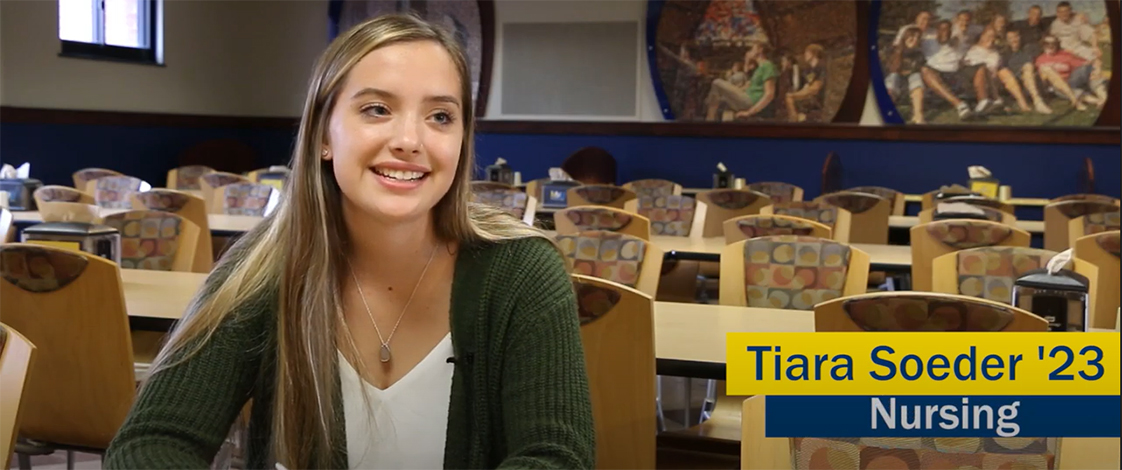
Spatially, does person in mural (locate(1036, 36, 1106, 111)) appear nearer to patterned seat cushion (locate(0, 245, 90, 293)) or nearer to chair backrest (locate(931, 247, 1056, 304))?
chair backrest (locate(931, 247, 1056, 304))

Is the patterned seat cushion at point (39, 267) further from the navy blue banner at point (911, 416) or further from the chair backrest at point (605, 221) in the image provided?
the chair backrest at point (605, 221)

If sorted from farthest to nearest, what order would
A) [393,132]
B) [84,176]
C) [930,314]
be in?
[84,176]
[930,314]
[393,132]

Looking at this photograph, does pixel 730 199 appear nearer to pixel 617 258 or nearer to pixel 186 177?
pixel 617 258

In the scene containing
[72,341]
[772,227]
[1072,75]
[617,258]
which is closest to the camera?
[72,341]

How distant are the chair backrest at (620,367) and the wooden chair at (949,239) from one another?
1954mm

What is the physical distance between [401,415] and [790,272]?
6.96 ft

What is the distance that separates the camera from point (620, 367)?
2.42m

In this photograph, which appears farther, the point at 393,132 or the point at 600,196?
the point at 600,196

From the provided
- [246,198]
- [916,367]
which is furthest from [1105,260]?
[246,198]

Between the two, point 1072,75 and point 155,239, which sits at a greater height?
point 1072,75

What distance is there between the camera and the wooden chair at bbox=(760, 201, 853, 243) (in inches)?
203

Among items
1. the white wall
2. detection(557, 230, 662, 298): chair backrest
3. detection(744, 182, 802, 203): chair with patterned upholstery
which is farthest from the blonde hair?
the white wall

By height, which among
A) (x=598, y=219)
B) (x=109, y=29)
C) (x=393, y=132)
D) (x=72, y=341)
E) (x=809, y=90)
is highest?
(x=109, y=29)

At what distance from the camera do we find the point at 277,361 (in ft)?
5.16
